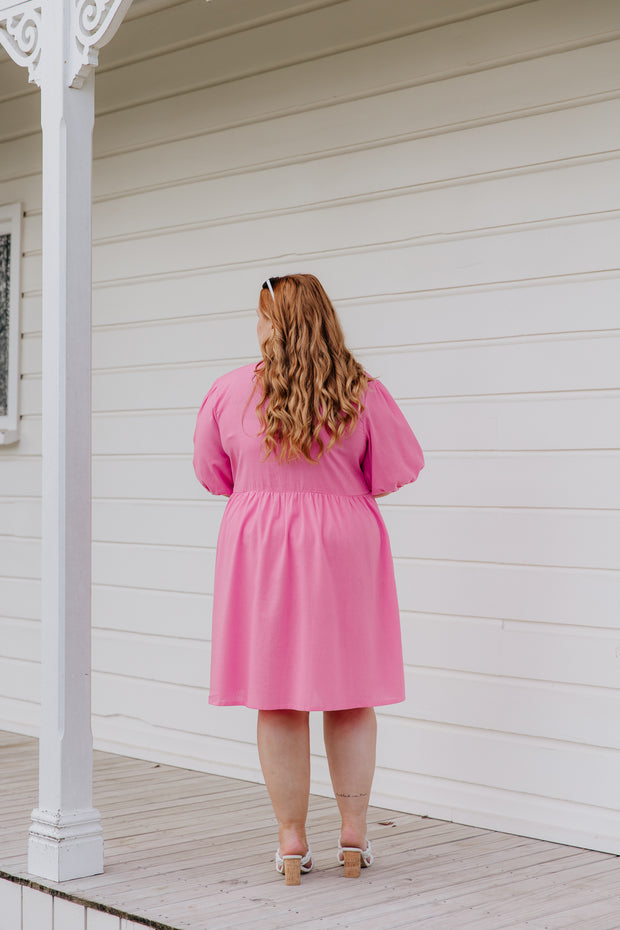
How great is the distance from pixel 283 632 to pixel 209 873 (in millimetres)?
648

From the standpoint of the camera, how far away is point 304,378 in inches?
110

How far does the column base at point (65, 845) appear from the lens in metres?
2.88

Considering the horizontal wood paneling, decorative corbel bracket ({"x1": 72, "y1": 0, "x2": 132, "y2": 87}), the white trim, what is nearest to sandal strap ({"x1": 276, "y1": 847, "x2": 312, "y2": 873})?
the horizontal wood paneling

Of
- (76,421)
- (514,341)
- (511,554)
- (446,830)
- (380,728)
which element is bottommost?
(446,830)

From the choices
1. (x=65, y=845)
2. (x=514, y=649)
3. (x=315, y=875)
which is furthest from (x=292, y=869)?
(x=514, y=649)

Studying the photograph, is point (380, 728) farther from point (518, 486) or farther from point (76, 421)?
point (76, 421)

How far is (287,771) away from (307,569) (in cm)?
49

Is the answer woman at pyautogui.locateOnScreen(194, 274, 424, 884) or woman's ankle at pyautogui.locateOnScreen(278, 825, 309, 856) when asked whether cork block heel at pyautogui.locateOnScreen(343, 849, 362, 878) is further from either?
woman's ankle at pyautogui.locateOnScreen(278, 825, 309, 856)

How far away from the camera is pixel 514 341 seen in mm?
3400

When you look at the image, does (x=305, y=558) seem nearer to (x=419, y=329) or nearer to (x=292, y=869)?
(x=292, y=869)

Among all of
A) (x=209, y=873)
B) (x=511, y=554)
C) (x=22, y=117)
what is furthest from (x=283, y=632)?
(x=22, y=117)

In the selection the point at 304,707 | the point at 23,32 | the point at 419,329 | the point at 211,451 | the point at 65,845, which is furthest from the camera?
the point at 419,329

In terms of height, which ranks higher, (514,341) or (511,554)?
(514,341)

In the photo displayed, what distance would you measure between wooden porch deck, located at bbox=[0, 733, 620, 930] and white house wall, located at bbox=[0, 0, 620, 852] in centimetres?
21
